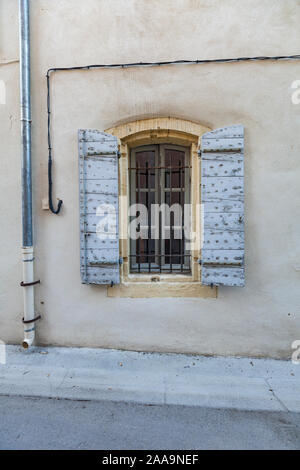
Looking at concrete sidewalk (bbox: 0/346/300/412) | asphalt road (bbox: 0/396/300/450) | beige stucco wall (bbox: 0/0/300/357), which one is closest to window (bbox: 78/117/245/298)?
beige stucco wall (bbox: 0/0/300/357)

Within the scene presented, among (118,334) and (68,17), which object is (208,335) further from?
(68,17)

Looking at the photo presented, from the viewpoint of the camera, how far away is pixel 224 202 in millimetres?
2984

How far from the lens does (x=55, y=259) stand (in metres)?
3.29

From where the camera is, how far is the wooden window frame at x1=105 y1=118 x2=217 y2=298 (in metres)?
3.09

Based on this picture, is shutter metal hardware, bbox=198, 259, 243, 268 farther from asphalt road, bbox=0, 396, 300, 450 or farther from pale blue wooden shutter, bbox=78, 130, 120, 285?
asphalt road, bbox=0, 396, 300, 450

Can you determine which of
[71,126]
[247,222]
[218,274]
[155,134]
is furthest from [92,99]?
[218,274]

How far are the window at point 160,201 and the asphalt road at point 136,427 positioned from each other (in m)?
1.57

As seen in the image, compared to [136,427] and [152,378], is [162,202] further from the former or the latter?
[136,427]

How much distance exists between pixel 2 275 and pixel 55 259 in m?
0.79

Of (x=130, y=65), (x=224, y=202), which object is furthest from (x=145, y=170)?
(x=130, y=65)

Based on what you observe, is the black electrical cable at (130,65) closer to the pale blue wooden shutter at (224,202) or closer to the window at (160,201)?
the pale blue wooden shutter at (224,202)

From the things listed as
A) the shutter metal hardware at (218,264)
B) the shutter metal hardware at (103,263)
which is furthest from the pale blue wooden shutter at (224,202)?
the shutter metal hardware at (103,263)

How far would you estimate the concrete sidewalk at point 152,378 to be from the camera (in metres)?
2.45

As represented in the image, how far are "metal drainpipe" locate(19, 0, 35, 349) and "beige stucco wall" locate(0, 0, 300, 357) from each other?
0.10 metres
